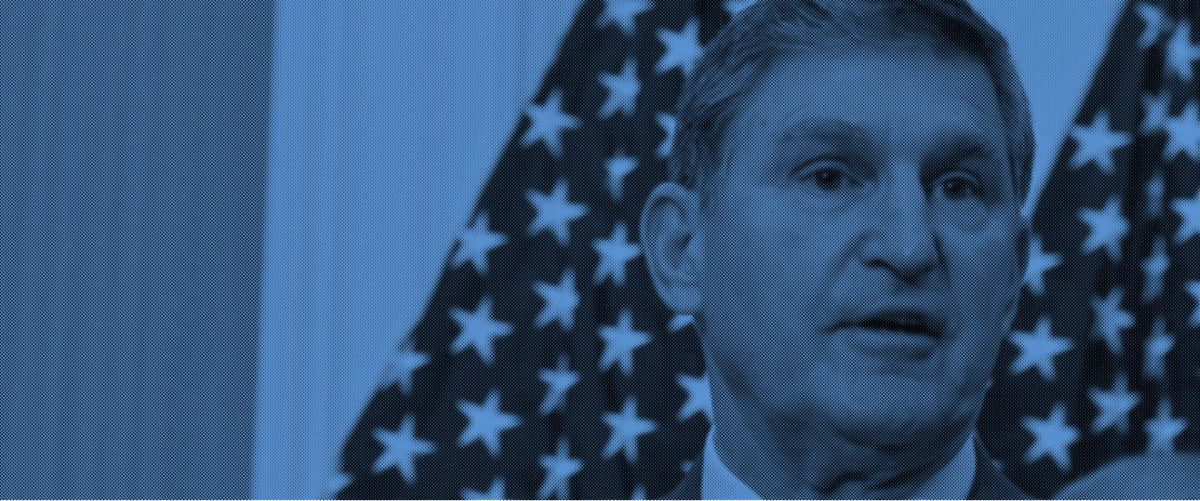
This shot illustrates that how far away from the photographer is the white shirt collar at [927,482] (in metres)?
1.34

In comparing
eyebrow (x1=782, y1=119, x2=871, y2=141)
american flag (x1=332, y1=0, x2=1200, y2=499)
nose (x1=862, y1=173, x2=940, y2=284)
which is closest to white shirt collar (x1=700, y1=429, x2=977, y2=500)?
nose (x1=862, y1=173, x2=940, y2=284)

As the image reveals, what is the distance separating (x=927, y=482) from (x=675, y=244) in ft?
1.35

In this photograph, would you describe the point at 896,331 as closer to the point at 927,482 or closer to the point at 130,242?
the point at 927,482

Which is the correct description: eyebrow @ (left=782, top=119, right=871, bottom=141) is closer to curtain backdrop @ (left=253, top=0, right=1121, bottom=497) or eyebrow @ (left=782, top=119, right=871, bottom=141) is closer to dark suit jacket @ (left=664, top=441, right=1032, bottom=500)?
dark suit jacket @ (left=664, top=441, right=1032, bottom=500)

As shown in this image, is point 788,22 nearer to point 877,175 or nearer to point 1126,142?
point 877,175

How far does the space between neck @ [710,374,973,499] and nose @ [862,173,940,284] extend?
0.19 metres

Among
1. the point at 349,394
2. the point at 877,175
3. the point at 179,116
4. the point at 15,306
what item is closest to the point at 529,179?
the point at 349,394

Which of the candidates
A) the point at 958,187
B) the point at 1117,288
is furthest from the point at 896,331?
the point at 1117,288

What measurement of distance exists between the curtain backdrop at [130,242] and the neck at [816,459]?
144cm

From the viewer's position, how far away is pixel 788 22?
52.2 inches

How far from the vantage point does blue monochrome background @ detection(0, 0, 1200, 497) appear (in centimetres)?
243

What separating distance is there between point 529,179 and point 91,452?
110 centimetres

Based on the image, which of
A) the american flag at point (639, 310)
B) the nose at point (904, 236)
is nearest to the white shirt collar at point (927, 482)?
the nose at point (904, 236)

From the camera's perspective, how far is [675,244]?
1.45 meters
